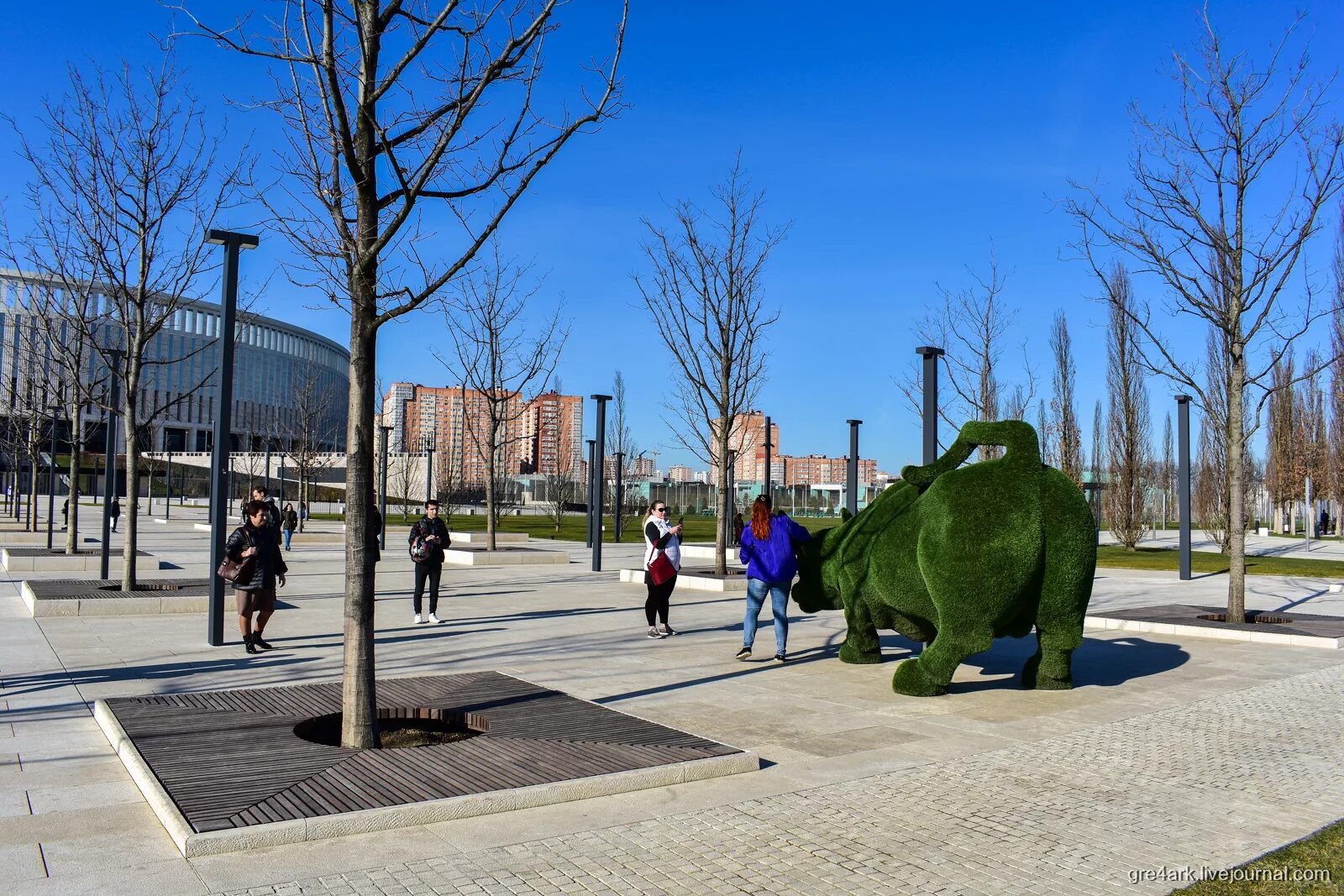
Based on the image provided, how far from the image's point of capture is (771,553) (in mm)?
10375

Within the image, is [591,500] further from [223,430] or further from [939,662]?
[939,662]

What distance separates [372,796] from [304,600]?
1142cm

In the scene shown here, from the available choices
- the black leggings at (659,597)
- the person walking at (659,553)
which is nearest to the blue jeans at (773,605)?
the person walking at (659,553)

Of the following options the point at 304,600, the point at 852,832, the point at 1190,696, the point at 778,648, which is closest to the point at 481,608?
the point at 304,600

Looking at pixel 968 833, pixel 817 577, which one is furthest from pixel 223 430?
pixel 968 833

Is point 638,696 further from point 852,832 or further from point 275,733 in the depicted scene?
point 852,832

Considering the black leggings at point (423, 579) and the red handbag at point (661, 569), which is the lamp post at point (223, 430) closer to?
the black leggings at point (423, 579)

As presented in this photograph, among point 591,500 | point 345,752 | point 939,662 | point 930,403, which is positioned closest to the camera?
point 345,752

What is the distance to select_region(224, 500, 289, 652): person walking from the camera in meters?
10.6

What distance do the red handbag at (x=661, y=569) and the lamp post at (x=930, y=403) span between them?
4.62 meters

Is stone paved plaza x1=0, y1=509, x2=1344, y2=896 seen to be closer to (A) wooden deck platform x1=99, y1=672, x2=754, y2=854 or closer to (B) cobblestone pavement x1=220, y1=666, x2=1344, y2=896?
(B) cobblestone pavement x1=220, y1=666, x2=1344, y2=896

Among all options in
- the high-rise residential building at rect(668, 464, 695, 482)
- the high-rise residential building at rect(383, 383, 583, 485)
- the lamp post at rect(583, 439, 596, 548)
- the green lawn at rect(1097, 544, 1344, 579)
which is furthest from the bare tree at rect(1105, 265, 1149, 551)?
the high-rise residential building at rect(668, 464, 695, 482)

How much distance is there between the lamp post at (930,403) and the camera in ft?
47.8

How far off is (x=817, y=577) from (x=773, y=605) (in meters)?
0.60
